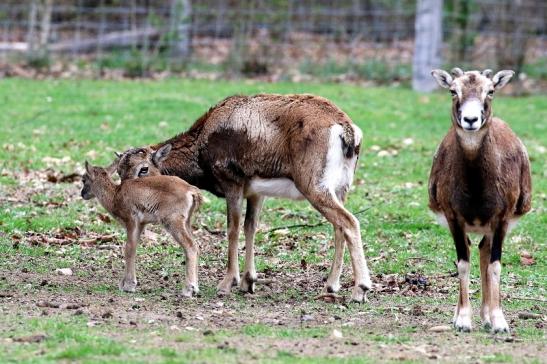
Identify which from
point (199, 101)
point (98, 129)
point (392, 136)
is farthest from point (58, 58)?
point (392, 136)

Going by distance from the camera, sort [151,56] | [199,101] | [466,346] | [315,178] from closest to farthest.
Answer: [466,346] → [315,178] → [199,101] → [151,56]

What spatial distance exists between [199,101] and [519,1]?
8173mm

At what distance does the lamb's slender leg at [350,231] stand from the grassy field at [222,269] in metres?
0.19

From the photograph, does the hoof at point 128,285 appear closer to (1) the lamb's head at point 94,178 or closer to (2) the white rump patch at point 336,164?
(1) the lamb's head at point 94,178

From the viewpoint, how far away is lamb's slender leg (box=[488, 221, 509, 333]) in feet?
24.1

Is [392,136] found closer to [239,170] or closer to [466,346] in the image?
[239,170]

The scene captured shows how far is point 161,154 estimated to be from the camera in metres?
9.09

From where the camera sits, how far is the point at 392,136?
52.5ft

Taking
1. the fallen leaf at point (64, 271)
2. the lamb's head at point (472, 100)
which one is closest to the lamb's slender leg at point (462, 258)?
the lamb's head at point (472, 100)

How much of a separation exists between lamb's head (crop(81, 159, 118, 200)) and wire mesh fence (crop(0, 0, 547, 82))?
12905mm

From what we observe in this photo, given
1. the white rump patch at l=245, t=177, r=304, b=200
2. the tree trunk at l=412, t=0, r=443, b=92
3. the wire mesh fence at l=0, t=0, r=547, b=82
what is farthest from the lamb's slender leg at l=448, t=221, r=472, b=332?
the wire mesh fence at l=0, t=0, r=547, b=82

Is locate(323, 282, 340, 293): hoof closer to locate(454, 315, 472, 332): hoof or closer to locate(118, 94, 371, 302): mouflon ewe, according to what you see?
locate(118, 94, 371, 302): mouflon ewe

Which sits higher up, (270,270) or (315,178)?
(315,178)

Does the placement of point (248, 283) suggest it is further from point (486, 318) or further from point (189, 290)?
point (486, 318)
